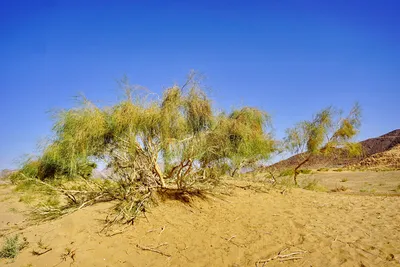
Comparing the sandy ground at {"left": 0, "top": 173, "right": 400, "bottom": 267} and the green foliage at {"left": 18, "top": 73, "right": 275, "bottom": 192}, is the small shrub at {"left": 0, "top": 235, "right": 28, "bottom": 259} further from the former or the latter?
the green foliage at {"left": 18, "top": 73, "right": 275, "bottom": 192}

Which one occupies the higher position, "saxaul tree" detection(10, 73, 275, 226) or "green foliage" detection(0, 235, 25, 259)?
"saxaul tree" detection(10, 73, 275, 226)

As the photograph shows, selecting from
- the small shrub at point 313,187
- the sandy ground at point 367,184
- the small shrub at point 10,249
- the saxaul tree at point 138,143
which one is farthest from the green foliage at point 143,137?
the sandy ground at point 367,184

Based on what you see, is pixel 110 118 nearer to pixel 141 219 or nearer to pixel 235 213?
pixel 141 219

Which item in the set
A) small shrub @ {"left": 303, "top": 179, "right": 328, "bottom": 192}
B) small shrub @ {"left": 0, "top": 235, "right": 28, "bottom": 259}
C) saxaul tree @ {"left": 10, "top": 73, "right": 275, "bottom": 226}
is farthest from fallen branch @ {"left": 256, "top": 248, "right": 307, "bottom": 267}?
small shrub @ {"left": 303, "top": 179, "right": 328, "bottom": 192}

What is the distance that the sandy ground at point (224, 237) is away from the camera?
622 cm

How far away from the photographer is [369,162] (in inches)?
1945

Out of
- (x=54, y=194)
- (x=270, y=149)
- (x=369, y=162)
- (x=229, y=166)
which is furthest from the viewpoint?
(x=369, y=162)

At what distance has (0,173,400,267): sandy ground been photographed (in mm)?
6219

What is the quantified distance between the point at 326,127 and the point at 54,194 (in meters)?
13.1

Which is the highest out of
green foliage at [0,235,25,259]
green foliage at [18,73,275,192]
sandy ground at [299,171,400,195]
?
green foliage at [18,73,275,192]

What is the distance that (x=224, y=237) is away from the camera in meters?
7.07

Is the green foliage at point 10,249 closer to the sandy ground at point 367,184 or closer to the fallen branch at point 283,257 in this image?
the fallen branch at point 283,257

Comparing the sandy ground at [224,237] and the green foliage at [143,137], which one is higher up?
the green foliage at [143,137]

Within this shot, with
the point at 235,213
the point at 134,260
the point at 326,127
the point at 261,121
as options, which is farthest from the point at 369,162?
the point at 134,260
